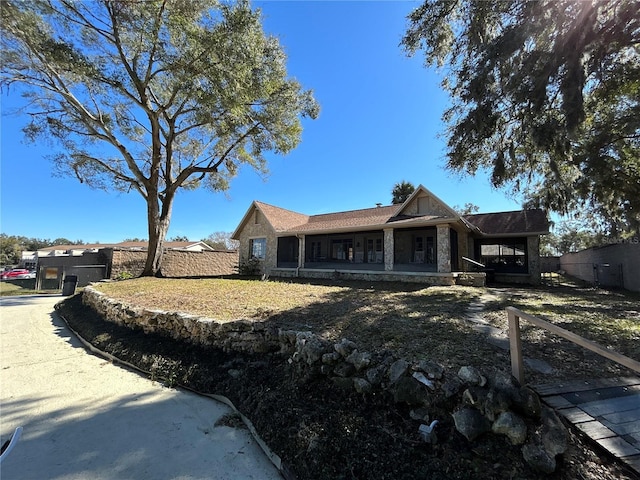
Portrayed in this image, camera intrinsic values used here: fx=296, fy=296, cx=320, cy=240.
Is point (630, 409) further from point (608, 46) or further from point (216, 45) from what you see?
point (216, 45)

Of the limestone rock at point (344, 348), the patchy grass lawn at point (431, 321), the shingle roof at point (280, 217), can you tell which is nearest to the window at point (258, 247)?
the shingle roof at point (280, 217)

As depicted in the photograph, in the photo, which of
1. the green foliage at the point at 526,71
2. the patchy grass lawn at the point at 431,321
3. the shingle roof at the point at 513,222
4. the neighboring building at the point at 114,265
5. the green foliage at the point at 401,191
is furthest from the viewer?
the green foliage at the point at 401,191

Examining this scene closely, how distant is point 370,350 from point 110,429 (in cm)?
323

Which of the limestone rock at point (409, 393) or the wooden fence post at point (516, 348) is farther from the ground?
the wooden fence post at point (516, 348)

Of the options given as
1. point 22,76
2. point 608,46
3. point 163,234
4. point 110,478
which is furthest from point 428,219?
point 22,76

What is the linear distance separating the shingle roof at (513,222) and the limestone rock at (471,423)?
15637 millimetres

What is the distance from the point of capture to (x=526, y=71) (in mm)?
6953

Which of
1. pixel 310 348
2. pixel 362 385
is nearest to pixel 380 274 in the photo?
pixel 310 348

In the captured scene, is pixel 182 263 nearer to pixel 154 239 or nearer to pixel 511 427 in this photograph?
pixel 154 239

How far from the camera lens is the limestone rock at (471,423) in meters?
2.57

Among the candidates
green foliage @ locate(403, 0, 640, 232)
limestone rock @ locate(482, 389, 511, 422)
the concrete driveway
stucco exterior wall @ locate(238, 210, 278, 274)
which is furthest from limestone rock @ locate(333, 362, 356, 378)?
stucco exterior wall @ locate(238, 210, 278, 274)

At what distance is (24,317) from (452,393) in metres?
12.7

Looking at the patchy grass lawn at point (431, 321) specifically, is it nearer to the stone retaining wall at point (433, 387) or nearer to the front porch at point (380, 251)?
the stone retaining wall at point (433, 387)

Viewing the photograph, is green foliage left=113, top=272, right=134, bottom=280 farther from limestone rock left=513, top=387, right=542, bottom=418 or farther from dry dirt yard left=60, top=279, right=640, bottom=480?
limestone rock left=513, top=387, right=542, bottom=418
